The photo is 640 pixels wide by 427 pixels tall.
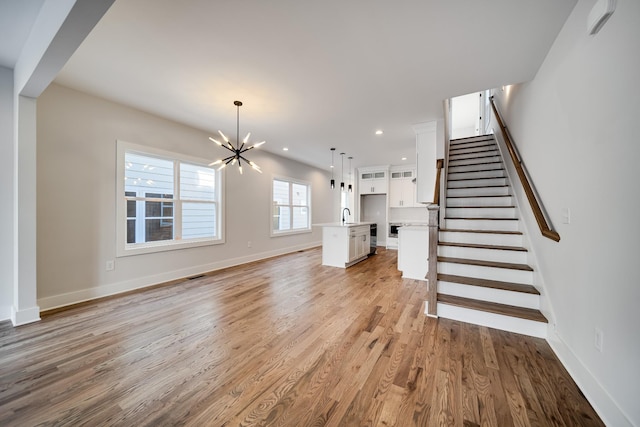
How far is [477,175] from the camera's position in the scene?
4.54 m

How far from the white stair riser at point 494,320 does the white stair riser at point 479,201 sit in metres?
2.00

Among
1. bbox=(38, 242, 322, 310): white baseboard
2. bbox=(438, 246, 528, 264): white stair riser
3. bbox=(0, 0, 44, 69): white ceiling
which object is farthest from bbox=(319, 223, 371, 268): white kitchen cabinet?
bbox=(0, 0, 44, 69): white ceiling

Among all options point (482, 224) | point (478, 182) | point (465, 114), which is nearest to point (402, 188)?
point (465, 114)

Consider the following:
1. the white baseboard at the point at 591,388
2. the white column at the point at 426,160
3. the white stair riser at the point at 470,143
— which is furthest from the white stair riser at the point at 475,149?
the white baseboard at the point at 591,388

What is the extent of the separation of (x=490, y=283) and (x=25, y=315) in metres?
5.05

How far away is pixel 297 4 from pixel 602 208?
2.47 m

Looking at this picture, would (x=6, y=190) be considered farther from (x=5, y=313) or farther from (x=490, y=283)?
(x=490, y=283)

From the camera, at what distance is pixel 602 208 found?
4.92 ft

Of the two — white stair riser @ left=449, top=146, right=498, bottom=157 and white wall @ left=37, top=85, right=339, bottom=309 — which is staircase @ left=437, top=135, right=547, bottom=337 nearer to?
white stair riser @ left=449, top=146, right=498, bottom=157

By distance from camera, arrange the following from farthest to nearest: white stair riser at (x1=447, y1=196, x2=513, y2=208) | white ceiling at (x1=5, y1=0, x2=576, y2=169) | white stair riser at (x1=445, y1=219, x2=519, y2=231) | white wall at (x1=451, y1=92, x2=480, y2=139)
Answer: white wall at (x1=451, y1=92, x2=480, y2=139)
white stair riser at (x1=447, y1=196, x2=513, y2=208)
white stair riser at (x1=445, y1=219, x2=519, y2=231)
white ceiling at (x1=5, y1=0, x2=576, y2=169)

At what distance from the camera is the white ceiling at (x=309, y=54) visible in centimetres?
182

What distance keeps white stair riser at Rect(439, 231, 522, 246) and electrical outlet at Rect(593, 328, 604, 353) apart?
173cm

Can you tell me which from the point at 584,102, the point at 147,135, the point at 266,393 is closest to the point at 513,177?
the point at 584,102

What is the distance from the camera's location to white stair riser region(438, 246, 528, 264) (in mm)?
2877
